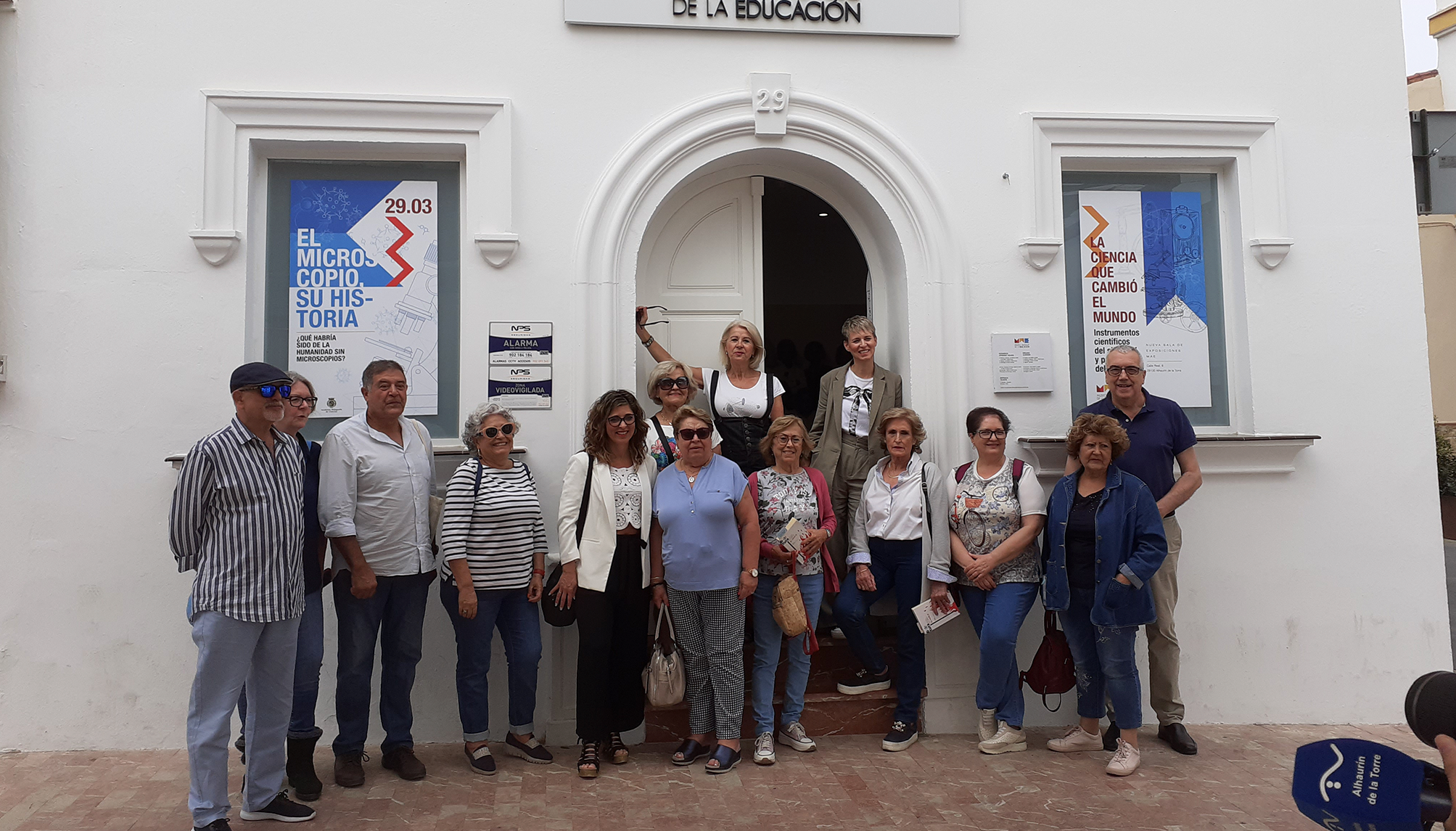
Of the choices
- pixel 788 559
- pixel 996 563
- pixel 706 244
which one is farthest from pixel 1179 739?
pixel 706 244

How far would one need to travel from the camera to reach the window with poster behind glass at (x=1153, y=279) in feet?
17.9

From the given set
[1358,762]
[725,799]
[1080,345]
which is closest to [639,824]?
[725,799]

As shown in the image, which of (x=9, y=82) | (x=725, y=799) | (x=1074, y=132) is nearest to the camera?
(x=725, y=799)

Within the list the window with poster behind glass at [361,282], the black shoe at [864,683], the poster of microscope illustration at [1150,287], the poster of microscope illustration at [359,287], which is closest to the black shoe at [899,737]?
the black shoe at [864,683]

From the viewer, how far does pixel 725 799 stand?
4.02 metres

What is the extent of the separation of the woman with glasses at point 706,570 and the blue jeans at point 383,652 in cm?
115

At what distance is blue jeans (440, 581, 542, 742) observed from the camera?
14.5 feet

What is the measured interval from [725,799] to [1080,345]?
326 centimetres

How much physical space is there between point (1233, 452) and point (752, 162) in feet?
10.6

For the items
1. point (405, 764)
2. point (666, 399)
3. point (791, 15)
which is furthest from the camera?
point (791, 15)

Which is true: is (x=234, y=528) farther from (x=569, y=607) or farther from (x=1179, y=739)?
(x=1179, y=739)

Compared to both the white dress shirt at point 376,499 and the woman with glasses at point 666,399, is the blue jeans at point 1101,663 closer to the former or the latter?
the woman with glasses at point 666,399

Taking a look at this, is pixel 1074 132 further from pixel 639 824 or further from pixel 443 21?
pixel 639 824

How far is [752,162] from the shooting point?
18.0ft
